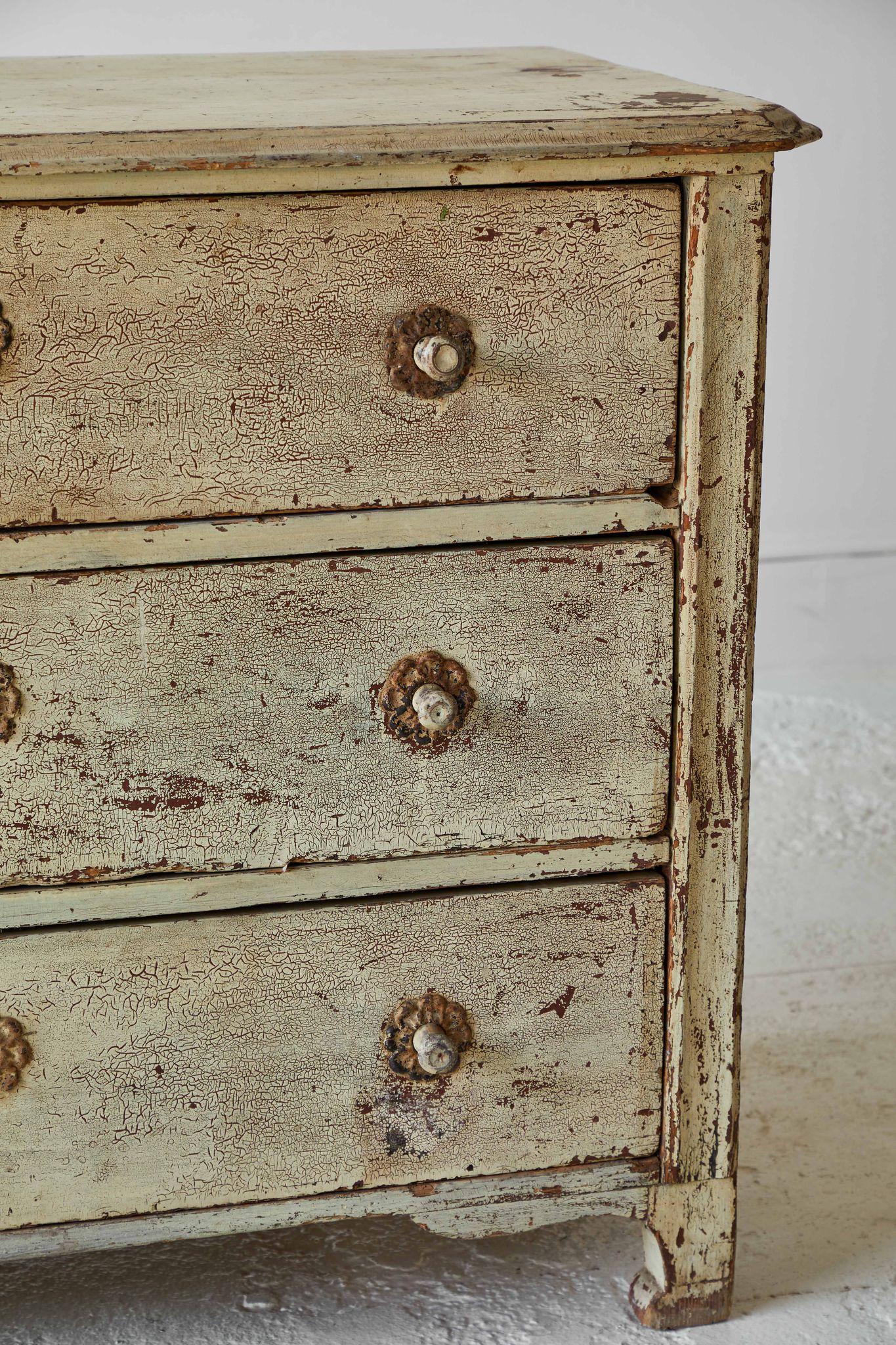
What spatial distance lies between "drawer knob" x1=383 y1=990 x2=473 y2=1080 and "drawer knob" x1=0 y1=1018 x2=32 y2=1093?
28cm

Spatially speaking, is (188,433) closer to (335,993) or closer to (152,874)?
(152,874)

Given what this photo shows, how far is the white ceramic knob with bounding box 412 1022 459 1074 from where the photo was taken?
3.97 feet

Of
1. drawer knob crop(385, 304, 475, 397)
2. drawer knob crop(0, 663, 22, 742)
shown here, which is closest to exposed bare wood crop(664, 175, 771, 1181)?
drawer knob crop(385, 304, 475, 397)

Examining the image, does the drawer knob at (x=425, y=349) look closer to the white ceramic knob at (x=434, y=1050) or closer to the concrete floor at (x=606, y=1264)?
the white ceramic knob at (x=434, y=1050)

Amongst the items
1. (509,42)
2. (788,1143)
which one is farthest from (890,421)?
(788,1143)

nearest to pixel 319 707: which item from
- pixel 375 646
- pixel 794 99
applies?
pixel 375 646

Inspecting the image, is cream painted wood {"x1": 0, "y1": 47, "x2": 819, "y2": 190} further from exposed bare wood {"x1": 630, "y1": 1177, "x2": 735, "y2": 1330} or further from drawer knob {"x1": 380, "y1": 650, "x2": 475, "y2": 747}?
exposed bare wood {"x1": 630, "y1": 1177, "x2": 735, "y2": 1330}

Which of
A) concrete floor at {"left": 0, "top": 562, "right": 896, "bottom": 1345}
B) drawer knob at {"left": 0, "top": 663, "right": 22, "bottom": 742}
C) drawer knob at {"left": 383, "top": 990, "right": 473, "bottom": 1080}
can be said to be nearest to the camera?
drawer knob at {"left": 0, "top": 663, "right": 22, "bottom": 742}

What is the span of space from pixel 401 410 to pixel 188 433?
15 cm

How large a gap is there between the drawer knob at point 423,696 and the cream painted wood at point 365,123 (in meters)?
0.36

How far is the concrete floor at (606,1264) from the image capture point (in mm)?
Answer: 1366

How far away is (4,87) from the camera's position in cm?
129

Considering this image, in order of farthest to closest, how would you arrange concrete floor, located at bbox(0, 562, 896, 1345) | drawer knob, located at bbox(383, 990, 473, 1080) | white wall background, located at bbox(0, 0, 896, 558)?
1. white wall background, located at bbox(0, 0, 896, 558)
2. concrete floor, located at bbox(0, 562, 896, 1345)
3. drawer knob, located at bbox(383, 990, 473, 1080)

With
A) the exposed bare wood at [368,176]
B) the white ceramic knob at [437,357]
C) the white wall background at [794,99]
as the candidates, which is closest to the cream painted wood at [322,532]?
the white ceramic knob at [437,357]
